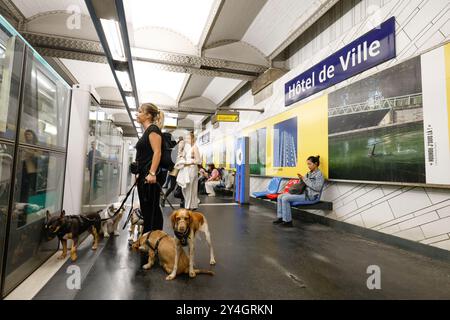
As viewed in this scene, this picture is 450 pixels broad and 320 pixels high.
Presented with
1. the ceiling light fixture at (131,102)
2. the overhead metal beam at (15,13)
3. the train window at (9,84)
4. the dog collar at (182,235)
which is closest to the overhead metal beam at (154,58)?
the overhead metal beam at (15,13)

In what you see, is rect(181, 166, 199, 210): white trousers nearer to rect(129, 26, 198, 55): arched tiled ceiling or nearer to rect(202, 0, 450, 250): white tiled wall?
rect(202, 0, 450, 250): white tiled wall

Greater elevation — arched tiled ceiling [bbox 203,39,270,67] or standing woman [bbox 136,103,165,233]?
arched tiled ceiling [bbox 203,39,270,67]

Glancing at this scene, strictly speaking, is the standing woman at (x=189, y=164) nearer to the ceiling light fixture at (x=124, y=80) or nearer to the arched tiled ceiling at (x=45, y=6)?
the ceiling light fixture at (x=124, y=80)

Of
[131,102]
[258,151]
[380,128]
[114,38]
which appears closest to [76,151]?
[114,38]

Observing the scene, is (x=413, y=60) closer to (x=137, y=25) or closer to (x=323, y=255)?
(x=323, y=255)

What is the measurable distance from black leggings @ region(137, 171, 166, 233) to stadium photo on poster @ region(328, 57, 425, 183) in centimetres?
307

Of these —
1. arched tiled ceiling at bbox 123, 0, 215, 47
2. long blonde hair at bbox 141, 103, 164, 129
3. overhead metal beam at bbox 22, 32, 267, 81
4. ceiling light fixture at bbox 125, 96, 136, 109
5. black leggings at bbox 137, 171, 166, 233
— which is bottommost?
black leggings at bbox 137, 171, 166, 233

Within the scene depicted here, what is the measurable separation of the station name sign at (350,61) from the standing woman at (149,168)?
336 centimetres

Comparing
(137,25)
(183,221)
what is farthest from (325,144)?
(137,25)

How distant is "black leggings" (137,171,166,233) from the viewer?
234 centimetres

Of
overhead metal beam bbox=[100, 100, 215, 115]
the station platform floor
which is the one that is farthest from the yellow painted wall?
overhead metal beam bbox=[100, 100, 215, 115]

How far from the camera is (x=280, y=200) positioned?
4301 millimetres

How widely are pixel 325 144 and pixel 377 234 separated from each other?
5.70 feet

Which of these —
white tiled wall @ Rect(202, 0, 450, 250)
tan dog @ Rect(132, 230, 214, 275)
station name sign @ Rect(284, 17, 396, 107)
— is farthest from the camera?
station name sign @ Rect(284, 17, 396, 107)
